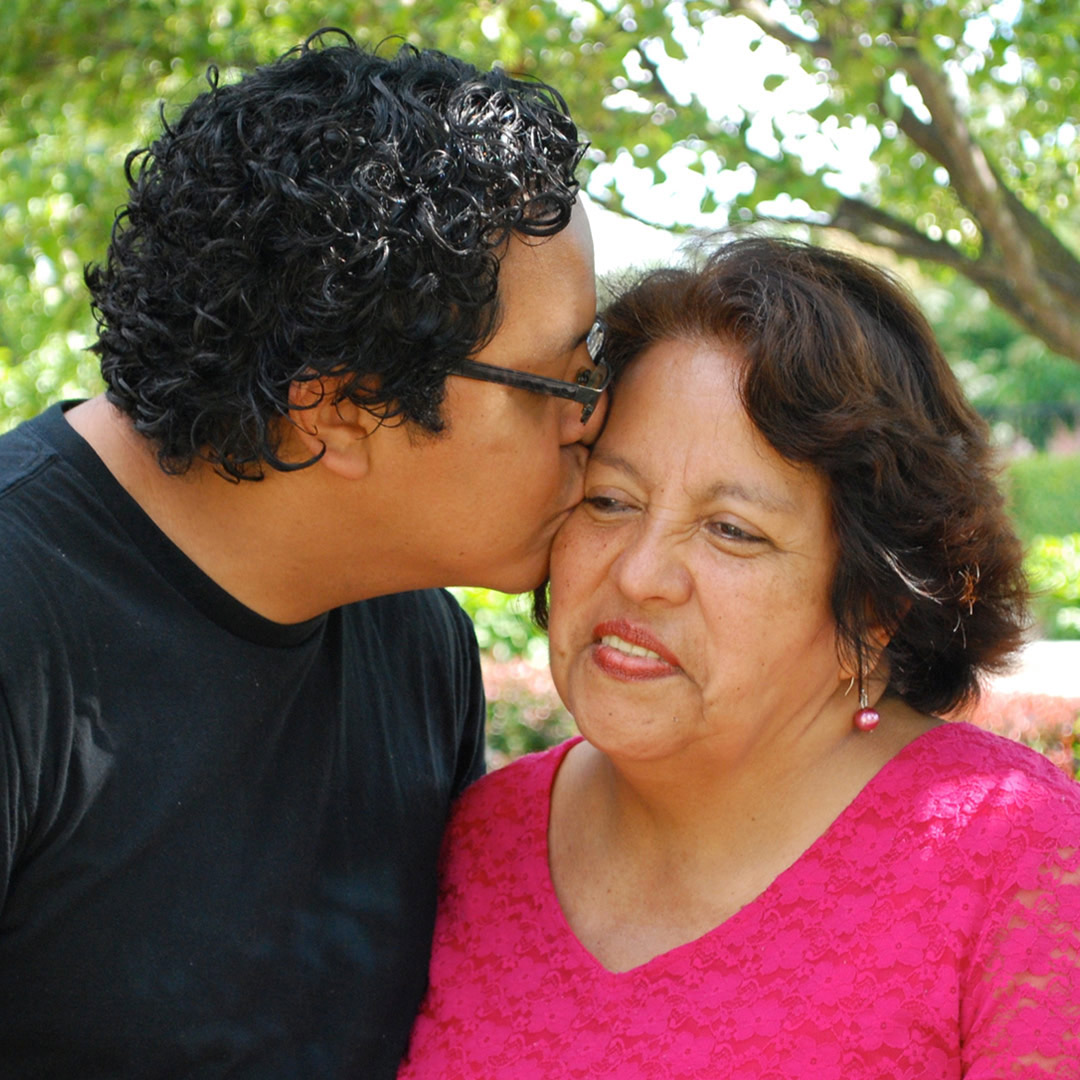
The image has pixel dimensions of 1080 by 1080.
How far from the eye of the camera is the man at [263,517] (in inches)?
82.5

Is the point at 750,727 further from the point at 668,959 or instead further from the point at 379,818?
the point at 379,818

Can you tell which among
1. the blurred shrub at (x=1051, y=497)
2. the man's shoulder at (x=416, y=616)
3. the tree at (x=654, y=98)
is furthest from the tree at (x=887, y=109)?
the blurred shrub at (x=1051, y=497)

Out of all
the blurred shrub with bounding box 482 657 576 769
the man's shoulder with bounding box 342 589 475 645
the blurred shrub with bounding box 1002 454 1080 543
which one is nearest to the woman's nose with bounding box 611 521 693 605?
the man's shoulder with bounding box 342 589 475 645

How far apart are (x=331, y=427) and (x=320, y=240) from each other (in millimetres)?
351

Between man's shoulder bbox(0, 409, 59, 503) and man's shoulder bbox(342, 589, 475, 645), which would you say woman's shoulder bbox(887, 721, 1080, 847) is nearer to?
man's shoulder bbox(342, 589, 475, 645)

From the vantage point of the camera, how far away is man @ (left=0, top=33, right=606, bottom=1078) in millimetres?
2096

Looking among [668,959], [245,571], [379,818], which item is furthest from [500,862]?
[245,571]

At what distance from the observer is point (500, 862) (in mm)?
2793

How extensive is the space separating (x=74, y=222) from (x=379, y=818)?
4.67 meters

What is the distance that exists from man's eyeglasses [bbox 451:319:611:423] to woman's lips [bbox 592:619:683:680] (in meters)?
0.42

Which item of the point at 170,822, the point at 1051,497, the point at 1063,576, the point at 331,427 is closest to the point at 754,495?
the point at 331,427

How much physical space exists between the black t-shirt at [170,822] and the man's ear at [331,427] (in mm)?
311

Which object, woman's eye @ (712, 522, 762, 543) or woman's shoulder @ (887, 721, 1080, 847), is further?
woman's eye @ (712, 522, 762, 543)

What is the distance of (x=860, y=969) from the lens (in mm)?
2197
